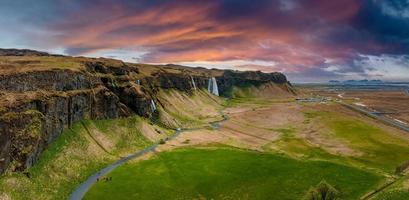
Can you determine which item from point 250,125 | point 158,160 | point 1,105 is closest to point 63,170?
point 1,105

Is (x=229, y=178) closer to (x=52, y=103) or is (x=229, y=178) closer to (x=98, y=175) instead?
(x=98, y=175)

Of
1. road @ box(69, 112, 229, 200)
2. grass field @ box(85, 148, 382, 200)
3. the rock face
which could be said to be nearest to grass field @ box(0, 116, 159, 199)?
road @ box(69, 112, 229, 200)

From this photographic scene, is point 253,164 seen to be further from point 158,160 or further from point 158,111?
point 158,111

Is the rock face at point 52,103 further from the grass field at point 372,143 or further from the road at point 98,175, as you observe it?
the grass field at point 372,143

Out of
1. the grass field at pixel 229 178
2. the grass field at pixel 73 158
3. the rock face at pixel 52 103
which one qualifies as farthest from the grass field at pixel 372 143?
the rock face at pixel 52 103

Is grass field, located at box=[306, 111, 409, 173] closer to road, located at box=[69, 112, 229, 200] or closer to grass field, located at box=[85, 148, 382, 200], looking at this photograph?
grass field, located at box=[85, 148, 382, 200]

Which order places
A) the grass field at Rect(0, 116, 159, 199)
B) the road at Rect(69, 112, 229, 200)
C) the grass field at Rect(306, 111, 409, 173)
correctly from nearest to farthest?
the grass field at Rect(0, 116, 159, 199)
the road at Rect(69, 112, 229, 200)
the grass field at Rect(306, 111, 409, 173)
